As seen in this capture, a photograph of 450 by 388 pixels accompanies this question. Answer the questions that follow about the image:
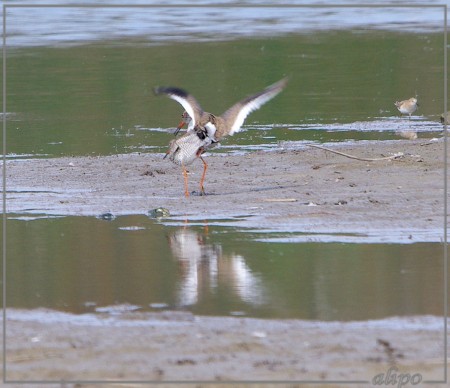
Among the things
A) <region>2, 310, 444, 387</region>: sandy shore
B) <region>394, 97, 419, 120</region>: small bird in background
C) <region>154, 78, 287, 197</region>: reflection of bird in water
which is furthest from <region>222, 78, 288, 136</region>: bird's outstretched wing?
<region>394, 97, 419, 120</region>: small bird in background

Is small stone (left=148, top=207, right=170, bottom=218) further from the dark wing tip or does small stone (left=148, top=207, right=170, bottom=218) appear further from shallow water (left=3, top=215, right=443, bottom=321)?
the dark wing tip

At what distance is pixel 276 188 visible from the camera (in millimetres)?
11680

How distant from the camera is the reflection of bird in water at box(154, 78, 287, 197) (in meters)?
11.5

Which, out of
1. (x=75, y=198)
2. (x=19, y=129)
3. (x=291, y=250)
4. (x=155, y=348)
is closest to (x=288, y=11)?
(x=19, y=129)

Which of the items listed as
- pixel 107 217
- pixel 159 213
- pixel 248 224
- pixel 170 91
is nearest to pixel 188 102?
pixel 170 91

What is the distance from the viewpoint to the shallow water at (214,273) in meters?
7.68

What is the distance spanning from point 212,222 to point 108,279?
201cm

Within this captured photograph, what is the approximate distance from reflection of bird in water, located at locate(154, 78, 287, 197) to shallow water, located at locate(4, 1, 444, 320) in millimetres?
1322

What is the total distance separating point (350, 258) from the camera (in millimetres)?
8750

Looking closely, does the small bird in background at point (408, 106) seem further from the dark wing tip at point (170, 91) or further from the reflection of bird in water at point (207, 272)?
the reflection of bird in water at point (207, 272)

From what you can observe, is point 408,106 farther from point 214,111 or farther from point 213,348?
point 213,348

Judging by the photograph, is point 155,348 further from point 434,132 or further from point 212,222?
point 434,132

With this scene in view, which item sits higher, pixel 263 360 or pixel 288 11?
pixel 288 11

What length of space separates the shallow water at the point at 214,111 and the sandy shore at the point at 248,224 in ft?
1.14
